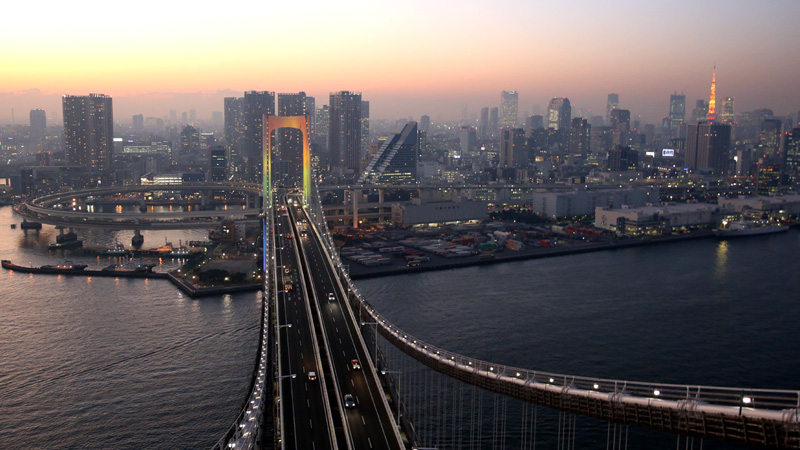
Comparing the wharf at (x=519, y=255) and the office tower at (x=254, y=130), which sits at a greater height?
the office tower at (x=254, y=130)

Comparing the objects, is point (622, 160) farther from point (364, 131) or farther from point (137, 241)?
point (137, 241)

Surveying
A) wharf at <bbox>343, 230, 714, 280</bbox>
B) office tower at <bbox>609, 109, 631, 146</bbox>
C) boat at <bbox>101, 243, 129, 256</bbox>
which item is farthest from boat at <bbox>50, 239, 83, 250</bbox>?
office tower at <bbox>609, 109, 631, 146</bbox>

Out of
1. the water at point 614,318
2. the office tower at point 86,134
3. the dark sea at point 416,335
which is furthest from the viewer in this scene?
the office tower at point 86,134

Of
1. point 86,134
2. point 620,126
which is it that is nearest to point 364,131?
point 86,134

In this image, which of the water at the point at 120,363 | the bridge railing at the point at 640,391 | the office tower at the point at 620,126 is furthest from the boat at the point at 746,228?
the office tower at the point at 620,126

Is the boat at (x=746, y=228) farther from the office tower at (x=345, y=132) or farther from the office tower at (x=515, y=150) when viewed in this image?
the office tower at (x=345, y=132)

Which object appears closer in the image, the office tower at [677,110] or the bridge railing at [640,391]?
the bridge railing at [640,391]

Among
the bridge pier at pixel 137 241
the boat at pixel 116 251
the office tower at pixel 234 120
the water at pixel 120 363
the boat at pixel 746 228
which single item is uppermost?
the office tower at pixel 234 120

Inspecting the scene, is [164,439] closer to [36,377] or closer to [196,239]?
[36,377]
